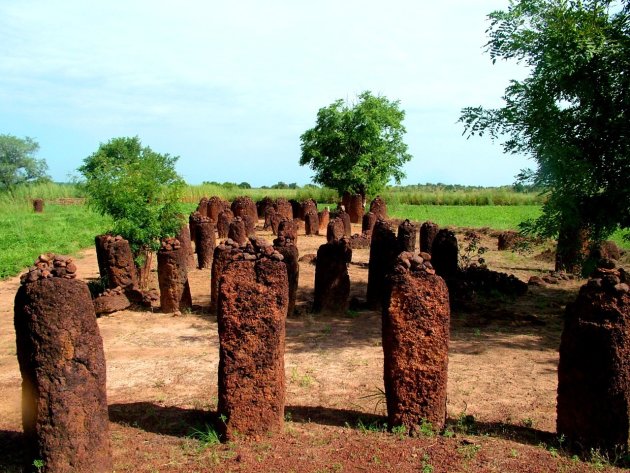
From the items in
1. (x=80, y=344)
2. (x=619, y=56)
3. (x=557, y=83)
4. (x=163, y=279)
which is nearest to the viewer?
(x=80, y=344)

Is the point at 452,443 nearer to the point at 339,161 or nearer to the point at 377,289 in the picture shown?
the point at 377,289

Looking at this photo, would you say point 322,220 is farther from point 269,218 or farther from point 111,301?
point 111,301

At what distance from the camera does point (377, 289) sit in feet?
46.2

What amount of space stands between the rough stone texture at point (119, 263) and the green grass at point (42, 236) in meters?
2.98

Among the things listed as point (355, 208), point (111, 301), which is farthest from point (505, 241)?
point (111, 301)

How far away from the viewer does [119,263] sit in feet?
48.2

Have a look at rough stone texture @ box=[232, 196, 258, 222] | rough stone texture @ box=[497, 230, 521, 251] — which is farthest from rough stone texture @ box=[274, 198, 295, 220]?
rough stone texture @ box=[497, 230, 521, 251]

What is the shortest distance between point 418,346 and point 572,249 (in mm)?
10612

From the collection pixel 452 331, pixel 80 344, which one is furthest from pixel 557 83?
pixel 80 344

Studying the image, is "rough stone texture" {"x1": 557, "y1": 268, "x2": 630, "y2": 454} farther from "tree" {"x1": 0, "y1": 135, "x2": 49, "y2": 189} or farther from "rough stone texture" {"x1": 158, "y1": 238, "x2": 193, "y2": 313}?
"tree" {"x1": 0, "y1": 135, "x2": 49, "y2": 189}

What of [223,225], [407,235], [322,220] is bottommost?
[407,235]

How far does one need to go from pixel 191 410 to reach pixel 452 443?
3118mm

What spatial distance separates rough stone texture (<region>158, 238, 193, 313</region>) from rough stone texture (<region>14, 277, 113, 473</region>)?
25.7 feet

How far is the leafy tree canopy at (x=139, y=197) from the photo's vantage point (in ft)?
51.5
